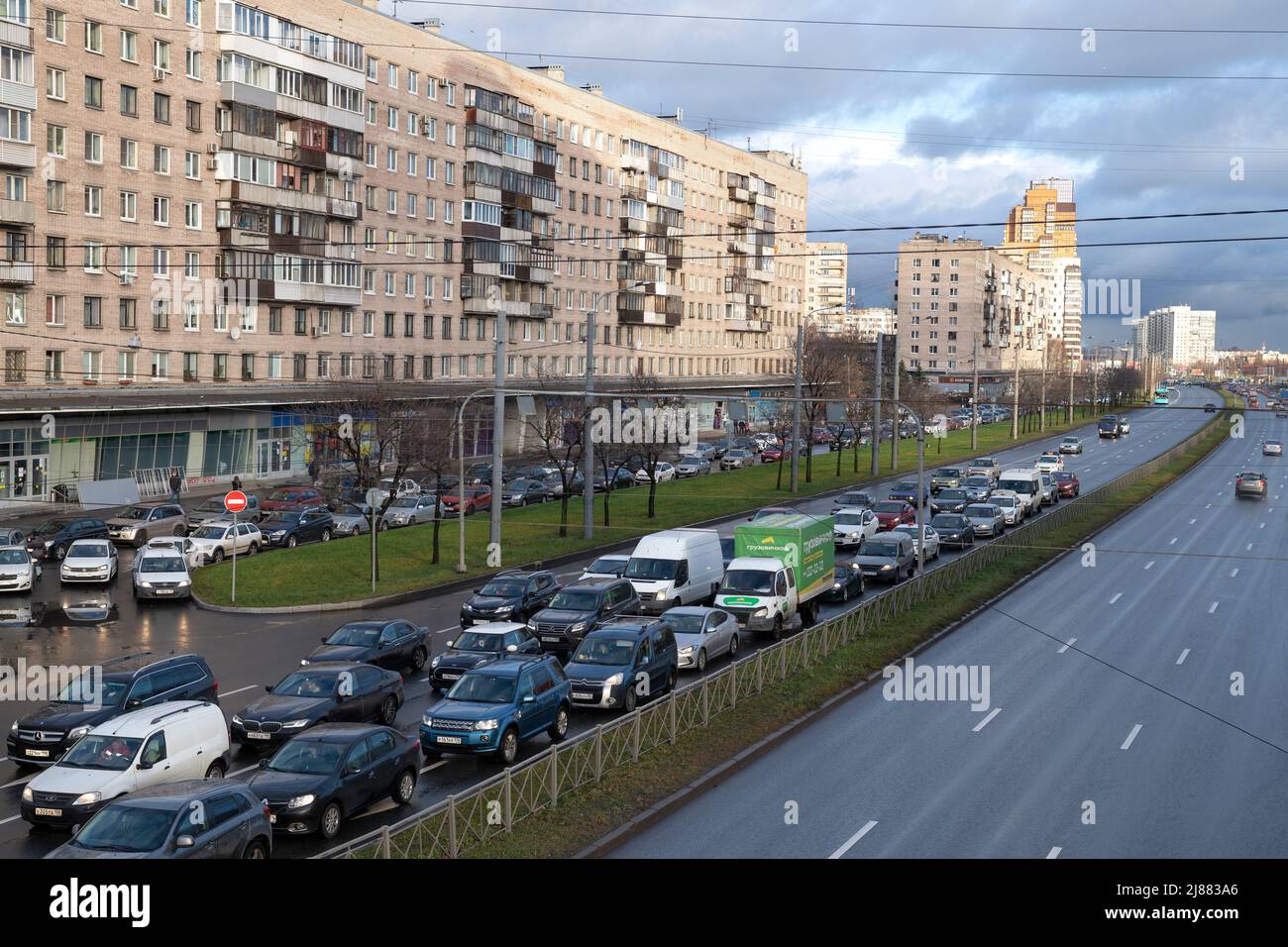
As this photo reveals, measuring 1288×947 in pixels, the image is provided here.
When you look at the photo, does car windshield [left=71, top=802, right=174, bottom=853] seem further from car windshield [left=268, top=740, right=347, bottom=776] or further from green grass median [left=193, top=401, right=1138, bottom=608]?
green grass median [left=193, top=401, right=1138, bottom=608]

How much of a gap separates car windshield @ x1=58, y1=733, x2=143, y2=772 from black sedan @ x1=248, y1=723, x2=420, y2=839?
5.91ft

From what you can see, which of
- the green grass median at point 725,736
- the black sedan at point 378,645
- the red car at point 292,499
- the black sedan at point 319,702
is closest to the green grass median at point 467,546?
the red car at point 292,499

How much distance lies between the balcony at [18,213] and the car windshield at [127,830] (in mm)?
42023

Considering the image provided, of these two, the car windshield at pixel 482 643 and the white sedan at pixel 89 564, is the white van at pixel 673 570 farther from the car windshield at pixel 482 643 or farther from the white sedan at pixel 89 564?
the white sedan at pixel 89 564

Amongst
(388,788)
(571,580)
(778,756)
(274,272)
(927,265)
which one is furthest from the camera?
(927,265)

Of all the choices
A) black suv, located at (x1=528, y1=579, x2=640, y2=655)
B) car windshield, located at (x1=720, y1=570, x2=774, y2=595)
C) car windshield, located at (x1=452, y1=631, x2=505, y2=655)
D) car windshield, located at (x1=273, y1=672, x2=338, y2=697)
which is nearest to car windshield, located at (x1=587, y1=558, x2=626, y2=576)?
black suv, located at (x1=528, y1=579, x2=640, y2=655)

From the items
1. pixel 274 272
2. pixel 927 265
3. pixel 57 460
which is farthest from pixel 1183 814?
pixel 927 265

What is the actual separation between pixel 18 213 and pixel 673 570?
32730mm

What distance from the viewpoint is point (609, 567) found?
35.0 meters

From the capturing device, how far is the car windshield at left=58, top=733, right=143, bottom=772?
16.9 metres

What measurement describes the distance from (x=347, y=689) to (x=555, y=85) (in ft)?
239

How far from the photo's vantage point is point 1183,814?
57.3 ft

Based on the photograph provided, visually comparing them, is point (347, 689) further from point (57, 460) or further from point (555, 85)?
point (555, 85)

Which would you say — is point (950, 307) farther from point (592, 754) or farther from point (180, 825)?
point (180, 825)
